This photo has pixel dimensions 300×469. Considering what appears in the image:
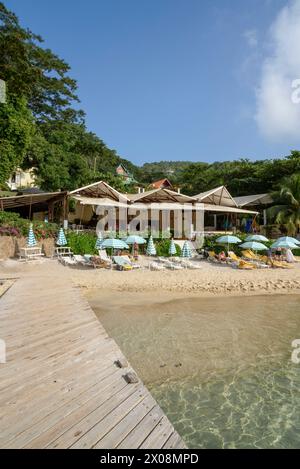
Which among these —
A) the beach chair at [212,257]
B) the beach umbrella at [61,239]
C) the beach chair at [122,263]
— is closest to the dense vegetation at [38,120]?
the beach umbrella at [61,239]

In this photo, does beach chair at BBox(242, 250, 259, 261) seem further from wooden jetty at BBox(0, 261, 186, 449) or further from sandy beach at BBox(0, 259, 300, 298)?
wooden jetty at BBox(0, 261, 186, 449)

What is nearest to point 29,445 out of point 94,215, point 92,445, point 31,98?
point 92,445

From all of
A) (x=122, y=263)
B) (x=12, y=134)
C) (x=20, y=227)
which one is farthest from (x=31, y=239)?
(x=12, y=134)

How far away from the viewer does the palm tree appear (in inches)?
991

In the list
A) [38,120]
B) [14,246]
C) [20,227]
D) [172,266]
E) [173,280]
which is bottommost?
[173,280]

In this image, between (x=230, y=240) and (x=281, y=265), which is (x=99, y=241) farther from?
(x=281, y=265)

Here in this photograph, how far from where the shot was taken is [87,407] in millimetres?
3545

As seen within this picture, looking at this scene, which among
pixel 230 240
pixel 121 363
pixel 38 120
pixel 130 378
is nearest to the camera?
pixel 130 378

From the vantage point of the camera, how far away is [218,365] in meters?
6.45

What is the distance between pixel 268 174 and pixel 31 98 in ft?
86.3

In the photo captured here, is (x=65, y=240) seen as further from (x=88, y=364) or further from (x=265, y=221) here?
(x=265, y=221)

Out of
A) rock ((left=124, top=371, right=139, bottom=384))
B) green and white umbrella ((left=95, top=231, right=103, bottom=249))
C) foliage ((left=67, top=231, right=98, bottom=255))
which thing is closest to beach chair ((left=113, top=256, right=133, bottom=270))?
green and white umbrella ((left=95, top=231, right=103, bottom=249))

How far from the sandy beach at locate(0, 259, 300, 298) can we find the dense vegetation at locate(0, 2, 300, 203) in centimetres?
961

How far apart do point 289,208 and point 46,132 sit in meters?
23.2
